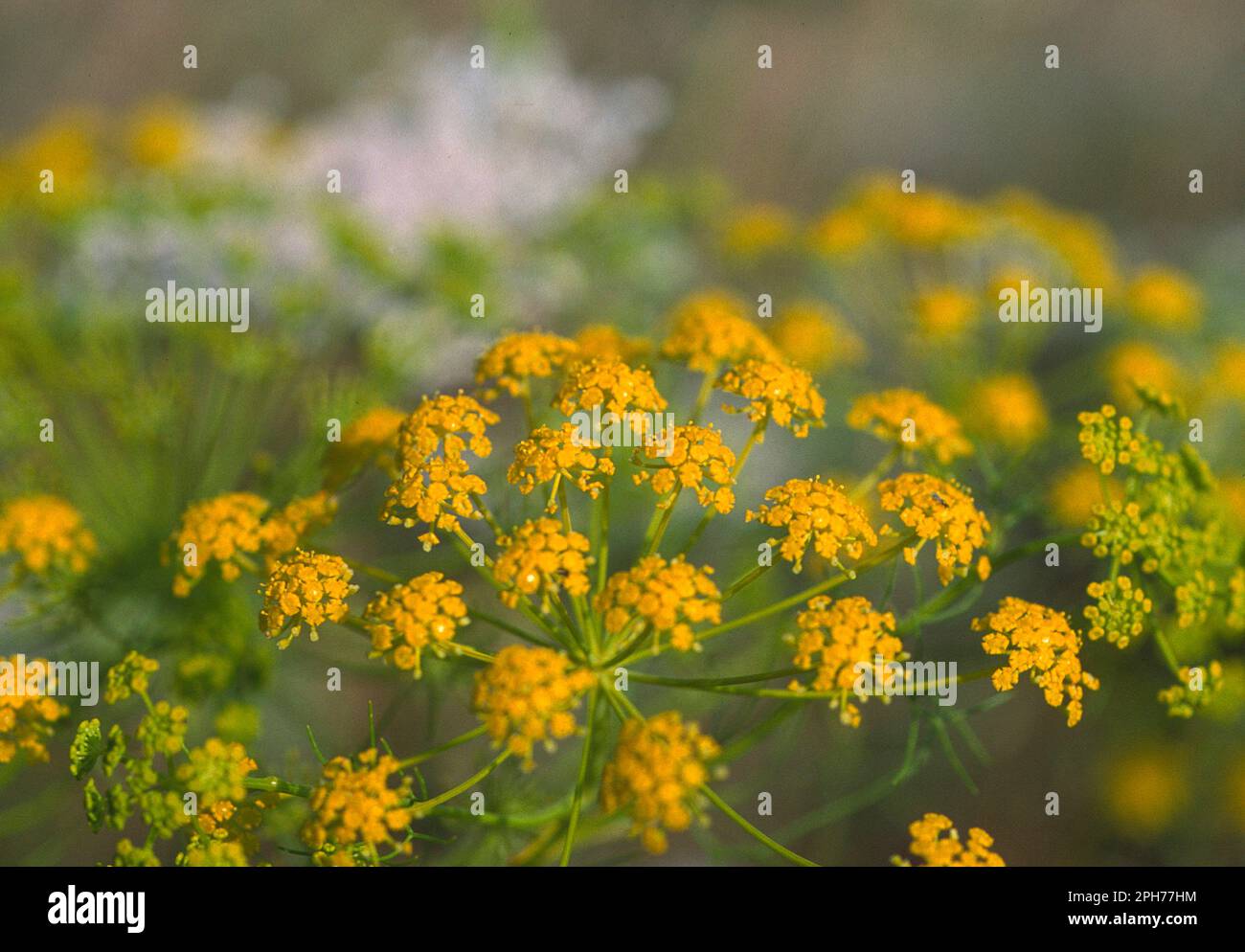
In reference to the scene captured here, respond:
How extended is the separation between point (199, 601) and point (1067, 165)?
20.0 feet

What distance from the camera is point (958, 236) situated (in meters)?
3.65

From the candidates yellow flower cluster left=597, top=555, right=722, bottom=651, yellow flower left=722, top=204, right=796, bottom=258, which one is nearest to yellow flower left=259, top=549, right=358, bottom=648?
yellow flower cluster left=597, top=555, right=722, bottom=651

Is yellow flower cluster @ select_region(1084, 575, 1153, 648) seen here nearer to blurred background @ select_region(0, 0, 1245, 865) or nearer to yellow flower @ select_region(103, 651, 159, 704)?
blurred background @ select_region(0, 0, 1245, 865)

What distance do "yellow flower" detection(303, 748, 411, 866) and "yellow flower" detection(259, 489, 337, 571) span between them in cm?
57

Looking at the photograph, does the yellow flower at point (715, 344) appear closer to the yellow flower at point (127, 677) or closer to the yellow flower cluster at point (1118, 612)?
the yellow flower cluster at point (1118, 612)

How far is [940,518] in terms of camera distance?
2.05 m

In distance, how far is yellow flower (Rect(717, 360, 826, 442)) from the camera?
2172 millimetres

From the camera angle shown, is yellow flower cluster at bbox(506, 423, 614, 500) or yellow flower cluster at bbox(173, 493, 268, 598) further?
yellow flower cluster at bbox(173, 493, 268, 598)

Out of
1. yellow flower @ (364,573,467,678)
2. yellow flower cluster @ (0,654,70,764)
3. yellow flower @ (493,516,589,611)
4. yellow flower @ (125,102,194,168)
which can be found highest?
yellow flower @ (125,102,194,168)

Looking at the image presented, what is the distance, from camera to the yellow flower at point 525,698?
1.74m

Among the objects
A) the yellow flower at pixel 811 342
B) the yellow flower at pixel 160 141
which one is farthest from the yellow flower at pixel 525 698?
the yellow flower at pixel 160 141

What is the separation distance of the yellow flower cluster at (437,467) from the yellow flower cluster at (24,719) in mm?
831
